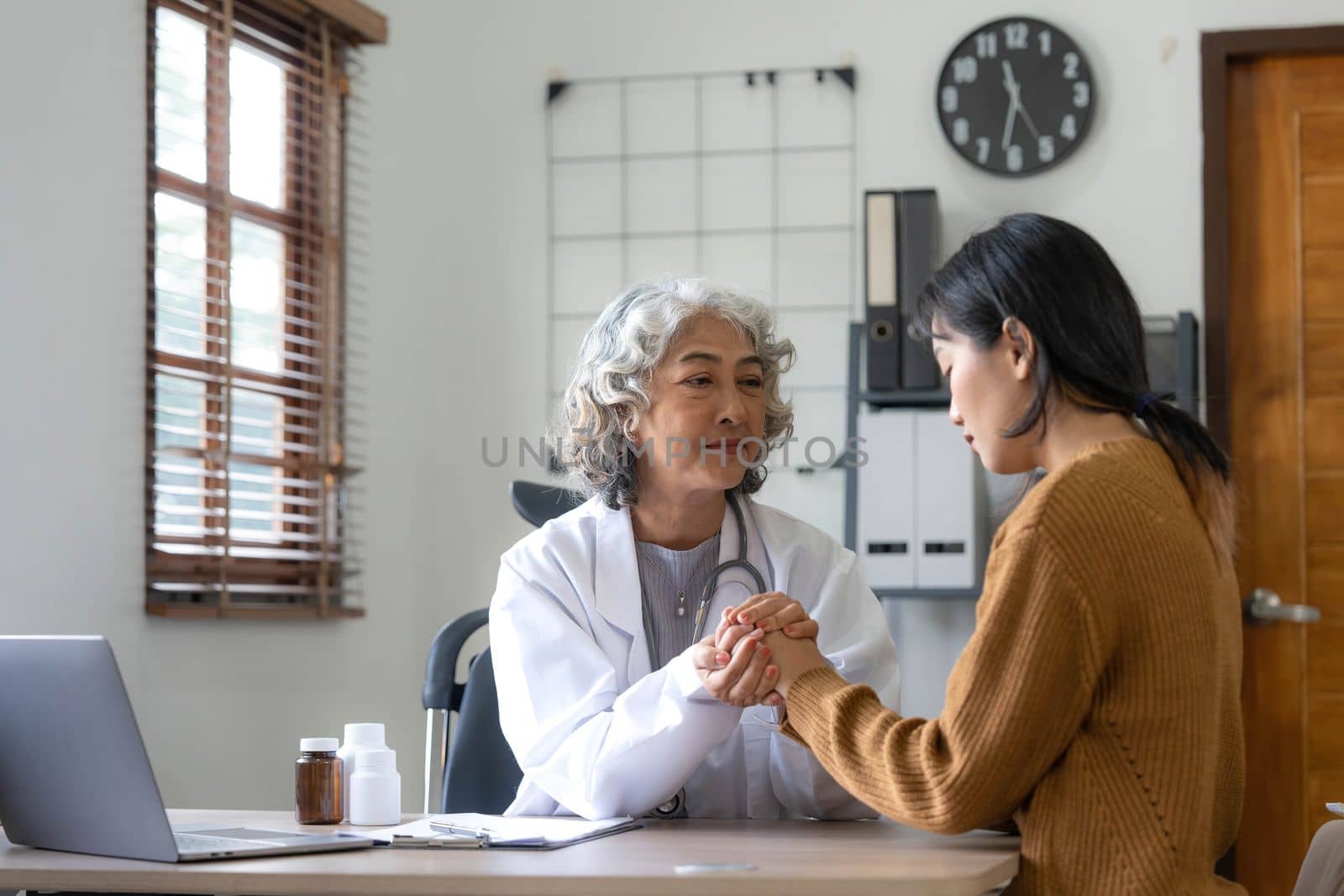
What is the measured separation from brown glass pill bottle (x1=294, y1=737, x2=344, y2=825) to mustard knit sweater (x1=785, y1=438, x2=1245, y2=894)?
70 centimetres

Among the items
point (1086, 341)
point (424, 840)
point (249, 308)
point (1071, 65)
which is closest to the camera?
point (1086, 341)

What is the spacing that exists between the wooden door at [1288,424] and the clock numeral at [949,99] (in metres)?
0.67

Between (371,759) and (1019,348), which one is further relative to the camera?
(371,759)

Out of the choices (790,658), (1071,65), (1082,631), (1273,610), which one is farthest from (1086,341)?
(1071,65)

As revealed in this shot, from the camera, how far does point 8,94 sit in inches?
103

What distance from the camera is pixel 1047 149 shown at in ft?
11.9

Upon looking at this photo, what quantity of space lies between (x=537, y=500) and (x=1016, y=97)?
197 cm

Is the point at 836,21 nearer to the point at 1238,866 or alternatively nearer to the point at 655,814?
the point at 1238,866

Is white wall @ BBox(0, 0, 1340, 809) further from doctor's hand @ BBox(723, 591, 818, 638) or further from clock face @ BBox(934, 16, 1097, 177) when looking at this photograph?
doctor's hand @ BBox(723, 591, 818, 638)

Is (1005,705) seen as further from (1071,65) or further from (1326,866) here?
(1071,65)

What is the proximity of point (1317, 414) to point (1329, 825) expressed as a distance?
2.25 m

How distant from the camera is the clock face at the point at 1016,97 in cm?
361

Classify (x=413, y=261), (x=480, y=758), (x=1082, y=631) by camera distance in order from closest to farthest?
(x=1082, y=631) < (x=480, y=758) < (x=413, y=261)

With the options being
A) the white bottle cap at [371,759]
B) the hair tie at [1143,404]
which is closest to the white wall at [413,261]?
the white bottle cap at [371,759]
